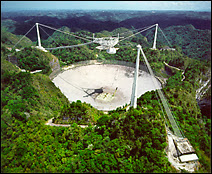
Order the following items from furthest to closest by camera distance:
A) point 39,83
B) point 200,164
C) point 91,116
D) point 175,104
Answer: point 39,83
point 175,104
point 91,116
point 200,164

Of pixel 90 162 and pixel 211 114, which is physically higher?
pixel 90 162

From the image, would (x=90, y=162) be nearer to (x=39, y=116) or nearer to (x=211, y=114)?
(x=39, y=116)

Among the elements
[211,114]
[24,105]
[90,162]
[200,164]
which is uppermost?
[24,105]

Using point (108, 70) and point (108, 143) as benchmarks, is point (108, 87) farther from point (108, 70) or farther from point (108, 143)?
point (108, 143)

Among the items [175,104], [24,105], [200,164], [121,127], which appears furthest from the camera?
[175,104]

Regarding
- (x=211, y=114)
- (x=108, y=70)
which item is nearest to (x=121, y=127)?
(x=211, y=114)

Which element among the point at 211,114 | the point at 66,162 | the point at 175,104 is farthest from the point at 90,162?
the point at 211,114

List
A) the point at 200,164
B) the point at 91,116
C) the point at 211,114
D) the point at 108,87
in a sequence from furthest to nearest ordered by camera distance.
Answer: the point at 108,87 → the point at 211,114 → the point at 91,116 → the point at 200,164

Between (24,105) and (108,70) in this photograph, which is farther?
(108,70)

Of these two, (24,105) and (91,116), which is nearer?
(24,105)
